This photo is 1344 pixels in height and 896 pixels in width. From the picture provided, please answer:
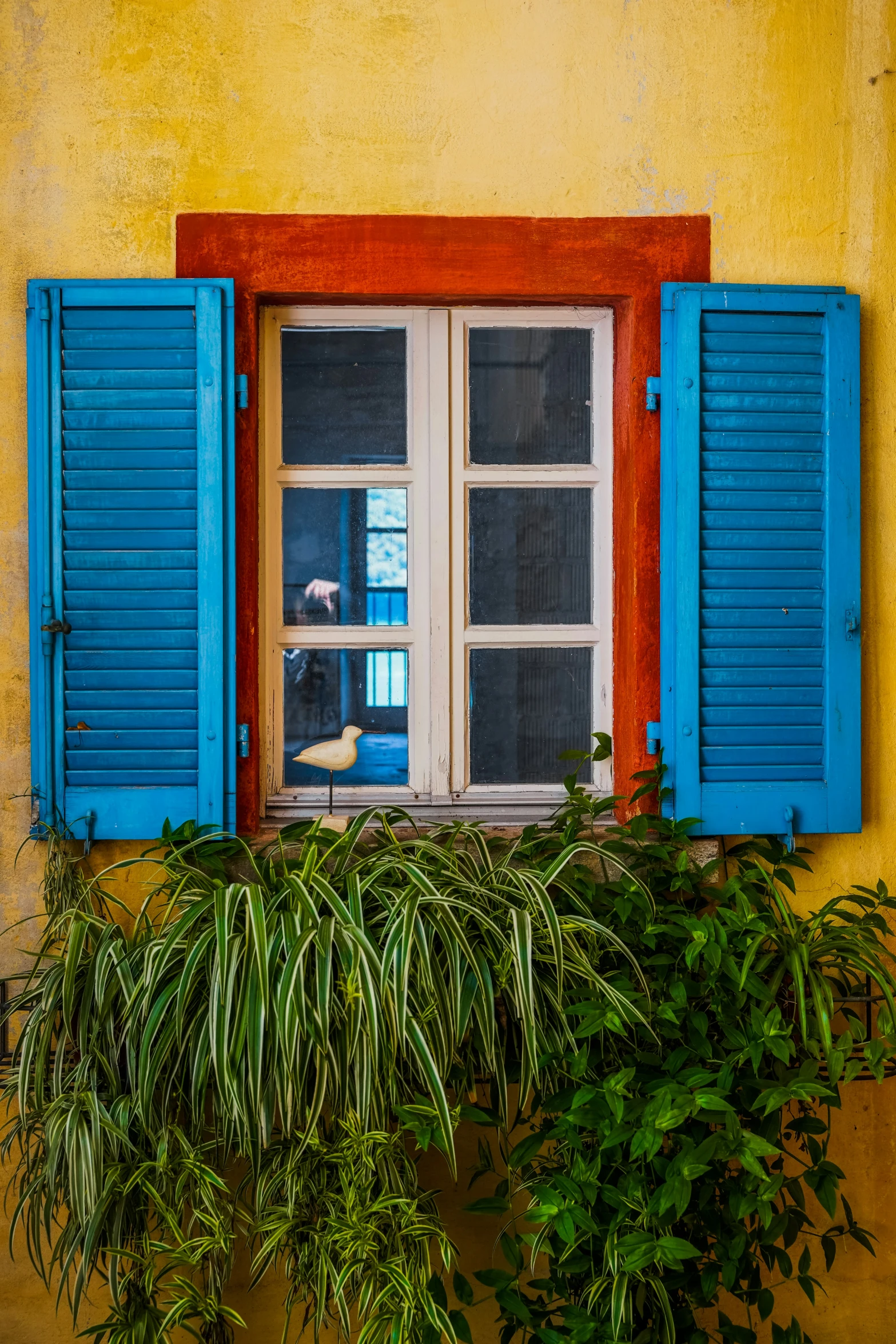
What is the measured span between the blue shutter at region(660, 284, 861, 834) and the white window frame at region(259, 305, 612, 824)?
8.7 inches

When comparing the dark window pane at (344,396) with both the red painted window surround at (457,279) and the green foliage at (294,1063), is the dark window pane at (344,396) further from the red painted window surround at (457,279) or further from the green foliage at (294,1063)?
the green foliage at (294,1063)

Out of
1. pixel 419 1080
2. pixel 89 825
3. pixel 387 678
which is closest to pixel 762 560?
pixel 387 678

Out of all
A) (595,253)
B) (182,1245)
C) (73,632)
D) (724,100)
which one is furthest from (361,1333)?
(724,100)

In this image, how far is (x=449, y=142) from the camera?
101 inches

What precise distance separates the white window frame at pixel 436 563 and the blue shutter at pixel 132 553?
213 mm

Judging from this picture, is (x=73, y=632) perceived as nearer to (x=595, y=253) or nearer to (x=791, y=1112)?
(x=595, y=253)

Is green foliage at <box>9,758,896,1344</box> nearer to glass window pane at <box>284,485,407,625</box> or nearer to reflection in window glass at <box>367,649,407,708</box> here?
reflection in window glass at <box>367,649,407,708</box>

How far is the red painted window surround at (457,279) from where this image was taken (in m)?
2.54

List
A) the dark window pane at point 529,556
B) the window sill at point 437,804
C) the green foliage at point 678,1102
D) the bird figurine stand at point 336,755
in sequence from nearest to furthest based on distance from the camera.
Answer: the green foliage at point 678,1102 < the bird figurine stand at point 336,755 < the window sill at point 437,804 < the dark window pane at point 529,556

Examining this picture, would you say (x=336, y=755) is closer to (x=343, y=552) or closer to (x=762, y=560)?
(x=343, y=552)

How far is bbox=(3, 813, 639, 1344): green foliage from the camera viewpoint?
6.42 feet

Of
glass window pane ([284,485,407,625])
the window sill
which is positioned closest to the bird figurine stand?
the window sill

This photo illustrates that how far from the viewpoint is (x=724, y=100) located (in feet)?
8.55

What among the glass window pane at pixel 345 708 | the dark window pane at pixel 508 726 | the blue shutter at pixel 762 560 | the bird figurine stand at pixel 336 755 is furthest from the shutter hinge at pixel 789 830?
the bird figurine stand at pixel 336 755
